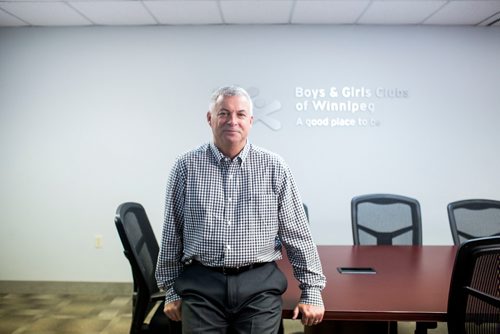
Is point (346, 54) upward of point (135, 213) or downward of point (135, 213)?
upward

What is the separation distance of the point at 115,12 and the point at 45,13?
63 cm

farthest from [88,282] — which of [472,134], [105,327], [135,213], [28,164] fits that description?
[472,134]

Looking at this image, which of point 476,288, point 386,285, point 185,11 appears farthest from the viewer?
point 185,11

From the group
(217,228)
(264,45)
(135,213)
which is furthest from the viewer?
(264,45)

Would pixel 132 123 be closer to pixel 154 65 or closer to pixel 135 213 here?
pixel 154 65

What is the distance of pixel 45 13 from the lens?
343 centimetres

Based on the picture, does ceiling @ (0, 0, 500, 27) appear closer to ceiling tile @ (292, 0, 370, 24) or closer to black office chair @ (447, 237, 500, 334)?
ceiling tile @ (292, 0, 370, 24)

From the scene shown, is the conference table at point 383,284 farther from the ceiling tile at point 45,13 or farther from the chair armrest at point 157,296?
the ceiling tile at point 45,13

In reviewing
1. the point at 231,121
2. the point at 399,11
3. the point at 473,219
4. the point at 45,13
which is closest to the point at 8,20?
the point at 45,13

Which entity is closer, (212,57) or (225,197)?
(225,197)

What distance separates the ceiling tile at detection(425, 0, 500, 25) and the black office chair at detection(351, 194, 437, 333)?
1.79 m

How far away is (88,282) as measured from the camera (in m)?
3.86

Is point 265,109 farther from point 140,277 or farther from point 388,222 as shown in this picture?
point 140,277

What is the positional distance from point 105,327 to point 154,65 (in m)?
2.39
